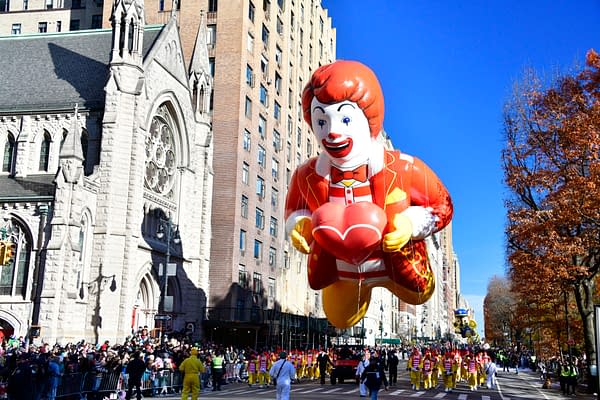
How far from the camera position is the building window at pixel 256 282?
46688mm

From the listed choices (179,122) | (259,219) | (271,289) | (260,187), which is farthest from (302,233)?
(271,289)

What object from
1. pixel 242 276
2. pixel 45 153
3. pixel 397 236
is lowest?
pixel 397 236

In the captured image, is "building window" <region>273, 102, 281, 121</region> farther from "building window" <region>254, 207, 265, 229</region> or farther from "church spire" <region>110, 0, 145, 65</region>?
"church spire" <region>110, 0, 145, 65</region>

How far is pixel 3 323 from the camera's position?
30.8m

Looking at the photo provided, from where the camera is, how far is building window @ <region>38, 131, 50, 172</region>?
3619 centimetres

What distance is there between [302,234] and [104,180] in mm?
22913

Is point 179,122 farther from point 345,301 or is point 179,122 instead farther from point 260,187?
point 345,301

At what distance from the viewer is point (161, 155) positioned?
127 feet

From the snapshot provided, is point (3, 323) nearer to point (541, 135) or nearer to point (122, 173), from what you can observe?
point (122, 173)

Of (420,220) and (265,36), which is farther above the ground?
(265,36)

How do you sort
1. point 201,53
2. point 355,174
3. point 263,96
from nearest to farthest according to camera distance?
point 355,174 → point 201,53 → point 263,96

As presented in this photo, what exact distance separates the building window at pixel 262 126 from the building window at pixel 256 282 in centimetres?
1074

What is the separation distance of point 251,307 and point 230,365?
1262 centimetres

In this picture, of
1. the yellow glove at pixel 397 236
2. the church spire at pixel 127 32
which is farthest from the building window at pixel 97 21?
the yellow glove at pixel 397 236
